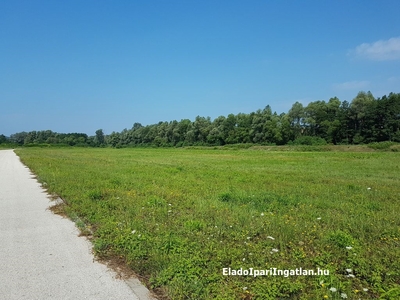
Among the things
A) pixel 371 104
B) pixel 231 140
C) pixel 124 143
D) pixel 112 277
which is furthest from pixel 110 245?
pixel 124 143

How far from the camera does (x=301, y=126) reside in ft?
294

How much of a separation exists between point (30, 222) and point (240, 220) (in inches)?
217

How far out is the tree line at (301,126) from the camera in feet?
238

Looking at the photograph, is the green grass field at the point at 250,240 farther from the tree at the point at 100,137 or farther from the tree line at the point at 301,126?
the tree at the point at 100,137

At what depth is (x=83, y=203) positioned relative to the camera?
348 inches

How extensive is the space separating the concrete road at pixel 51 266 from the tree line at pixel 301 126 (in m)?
76.1

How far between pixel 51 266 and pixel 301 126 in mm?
92417

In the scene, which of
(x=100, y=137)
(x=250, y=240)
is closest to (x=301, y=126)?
(x=250, y=240)

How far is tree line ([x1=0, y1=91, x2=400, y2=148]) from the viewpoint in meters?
72.6

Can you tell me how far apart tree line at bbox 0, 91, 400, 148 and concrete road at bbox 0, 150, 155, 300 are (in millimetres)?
76082

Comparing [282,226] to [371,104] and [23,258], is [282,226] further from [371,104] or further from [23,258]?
[371,104]

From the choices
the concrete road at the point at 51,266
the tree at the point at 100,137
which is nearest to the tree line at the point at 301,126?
the tree at the point at 100,137

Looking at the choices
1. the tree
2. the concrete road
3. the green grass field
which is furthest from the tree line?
the concrete road

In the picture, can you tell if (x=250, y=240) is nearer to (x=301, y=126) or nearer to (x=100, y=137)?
(x=301, y=126)
